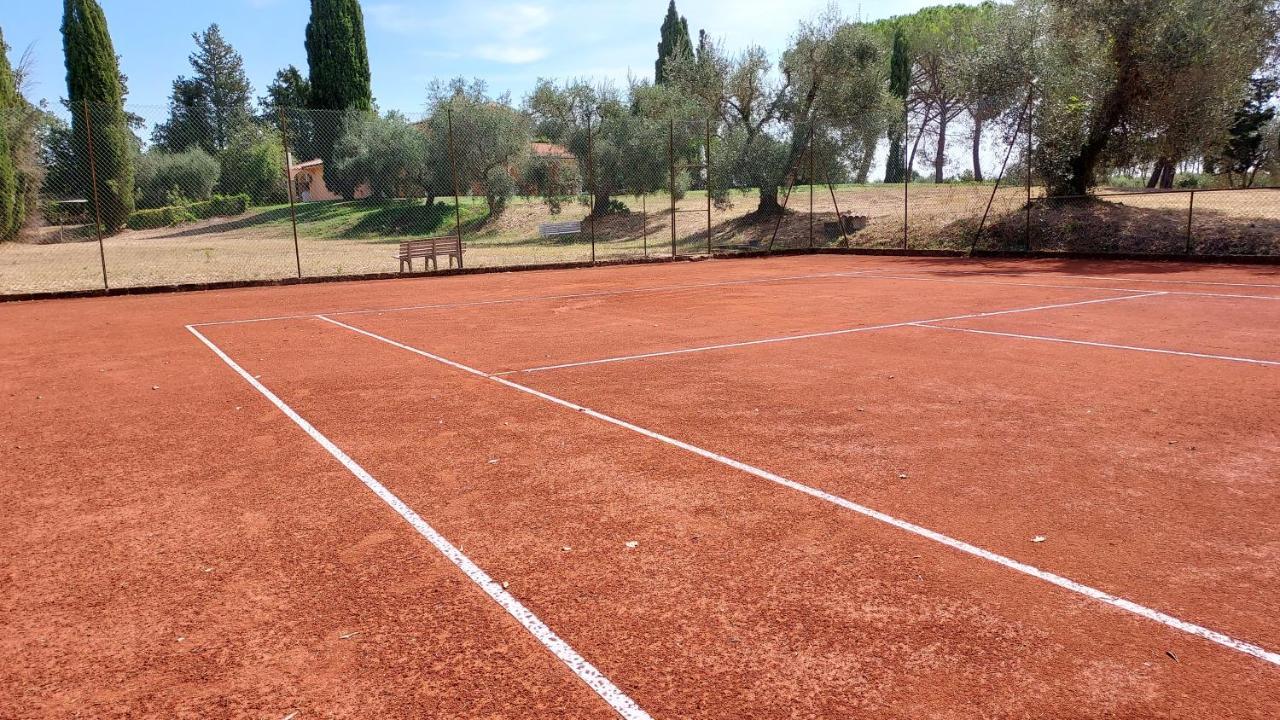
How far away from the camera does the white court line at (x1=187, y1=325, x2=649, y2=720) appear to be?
8.43 feet

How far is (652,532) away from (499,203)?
116ft

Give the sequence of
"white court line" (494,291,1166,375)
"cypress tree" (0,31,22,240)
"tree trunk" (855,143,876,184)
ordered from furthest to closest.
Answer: "tree trunk" (855,143,876,184)
"cypress tree" (0,31,22,240)
"white court line" (494,291,1166,375)

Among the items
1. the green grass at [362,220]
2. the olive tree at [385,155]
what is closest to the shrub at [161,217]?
the green grass at [362,220]

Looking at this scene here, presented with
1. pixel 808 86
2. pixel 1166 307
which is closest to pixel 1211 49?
pixel 1166 307

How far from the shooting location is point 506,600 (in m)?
3.20

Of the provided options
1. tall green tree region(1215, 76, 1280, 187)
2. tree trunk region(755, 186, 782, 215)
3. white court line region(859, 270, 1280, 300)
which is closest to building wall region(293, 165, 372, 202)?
tree trunk region(755, 186, 782, 215)

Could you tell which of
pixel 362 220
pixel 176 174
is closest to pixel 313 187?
pixel 176 174

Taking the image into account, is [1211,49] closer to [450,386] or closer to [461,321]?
[461,321]

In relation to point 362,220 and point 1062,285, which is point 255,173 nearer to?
point 362,220

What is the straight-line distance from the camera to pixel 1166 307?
1081 cm

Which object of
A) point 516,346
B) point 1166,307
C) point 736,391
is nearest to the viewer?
point 736,391

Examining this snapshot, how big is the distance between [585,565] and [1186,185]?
43.2 m

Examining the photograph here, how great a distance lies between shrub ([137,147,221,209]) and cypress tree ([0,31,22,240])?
9.71m

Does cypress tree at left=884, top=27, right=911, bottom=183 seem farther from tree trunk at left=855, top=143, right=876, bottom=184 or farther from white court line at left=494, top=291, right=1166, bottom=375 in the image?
white court line at left=494, top=291, right=1166, bottom=375
